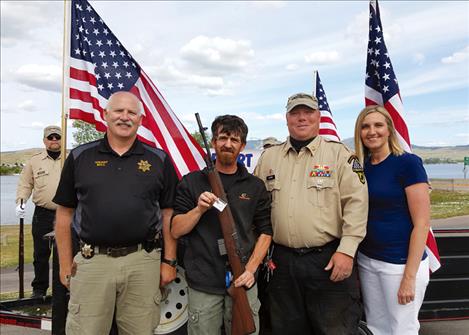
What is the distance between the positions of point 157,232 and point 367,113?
62.4 inches

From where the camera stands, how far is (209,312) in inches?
106

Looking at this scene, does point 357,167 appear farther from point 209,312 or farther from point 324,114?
point 324,114

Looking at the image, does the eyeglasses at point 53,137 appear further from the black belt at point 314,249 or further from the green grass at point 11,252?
the green grass at point 11,252

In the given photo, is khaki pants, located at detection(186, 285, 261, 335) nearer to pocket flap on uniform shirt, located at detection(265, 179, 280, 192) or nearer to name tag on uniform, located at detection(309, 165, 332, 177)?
pocket flap on uniform shirt, located at detection(265, 179, 280, 192)

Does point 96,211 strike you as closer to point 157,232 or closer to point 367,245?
point 157,232

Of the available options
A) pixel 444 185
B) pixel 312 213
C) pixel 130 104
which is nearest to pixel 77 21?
pixel 130 104

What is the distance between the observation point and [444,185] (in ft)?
16.2

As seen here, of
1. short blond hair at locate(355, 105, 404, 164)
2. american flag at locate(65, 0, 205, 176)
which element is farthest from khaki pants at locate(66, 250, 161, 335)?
american flag at locate(65, 0, 205, 176)

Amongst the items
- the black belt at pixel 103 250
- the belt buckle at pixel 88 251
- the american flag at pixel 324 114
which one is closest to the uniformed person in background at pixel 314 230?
the black belt at pixel 103 250

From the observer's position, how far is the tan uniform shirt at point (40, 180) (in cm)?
579

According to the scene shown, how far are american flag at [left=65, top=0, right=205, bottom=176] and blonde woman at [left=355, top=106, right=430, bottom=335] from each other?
2.14 m

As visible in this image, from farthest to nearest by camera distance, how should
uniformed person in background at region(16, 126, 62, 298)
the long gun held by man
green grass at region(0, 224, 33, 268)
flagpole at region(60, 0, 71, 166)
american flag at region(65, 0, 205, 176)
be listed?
green grass at region(0, 224, 33, 268) → uniformed person in background at region(16, 126, 62, 298) → american flag at region(65, 0, 205, 176) → flagpole at region(60, 0, 71, 166) → the long gun held by man

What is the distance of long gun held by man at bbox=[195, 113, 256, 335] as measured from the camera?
258 centimetres

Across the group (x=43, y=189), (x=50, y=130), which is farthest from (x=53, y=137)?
(x=43, y=189)
